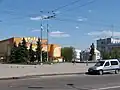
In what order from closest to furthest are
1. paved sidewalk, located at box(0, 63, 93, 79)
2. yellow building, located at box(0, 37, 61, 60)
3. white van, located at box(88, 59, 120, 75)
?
paved sidewalk, located at box(0, 63, 93, 79) → white van, located at box(88, 59, 120, 75) → yellow building, located at box(0, 37, 61, 60)

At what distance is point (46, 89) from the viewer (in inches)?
723

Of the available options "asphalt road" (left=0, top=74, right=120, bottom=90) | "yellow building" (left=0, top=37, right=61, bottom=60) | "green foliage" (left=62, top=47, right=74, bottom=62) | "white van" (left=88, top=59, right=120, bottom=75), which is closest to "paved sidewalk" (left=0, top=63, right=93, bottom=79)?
"white van" (left=88, top=59, right=120, bottom=75)

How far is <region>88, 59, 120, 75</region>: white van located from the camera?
124ft

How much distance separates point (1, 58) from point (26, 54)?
2840 cm

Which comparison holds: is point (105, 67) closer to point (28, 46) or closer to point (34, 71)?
point (34, 71)

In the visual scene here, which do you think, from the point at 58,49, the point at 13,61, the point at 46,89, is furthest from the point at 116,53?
the point at 46,89

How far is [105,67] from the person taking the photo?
38.4 m

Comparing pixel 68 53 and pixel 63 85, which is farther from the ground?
pixel 68 53

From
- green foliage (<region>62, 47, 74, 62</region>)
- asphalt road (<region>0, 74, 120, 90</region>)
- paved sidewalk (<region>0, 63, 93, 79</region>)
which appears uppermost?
green foliage (<region>62, 47, 74, 62</region>)

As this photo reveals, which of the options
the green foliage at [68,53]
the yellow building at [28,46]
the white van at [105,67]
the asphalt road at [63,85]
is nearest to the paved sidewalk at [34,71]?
the white van at [105,67]

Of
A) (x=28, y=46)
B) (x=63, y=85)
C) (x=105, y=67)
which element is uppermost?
(x=28, y=46)

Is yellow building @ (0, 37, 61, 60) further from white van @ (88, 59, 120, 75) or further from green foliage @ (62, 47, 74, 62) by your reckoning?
white van @ (88, 59, 120, 75)

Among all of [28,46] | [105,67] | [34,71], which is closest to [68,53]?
[28,46]

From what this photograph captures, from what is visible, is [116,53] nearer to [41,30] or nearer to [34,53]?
[34,53]
